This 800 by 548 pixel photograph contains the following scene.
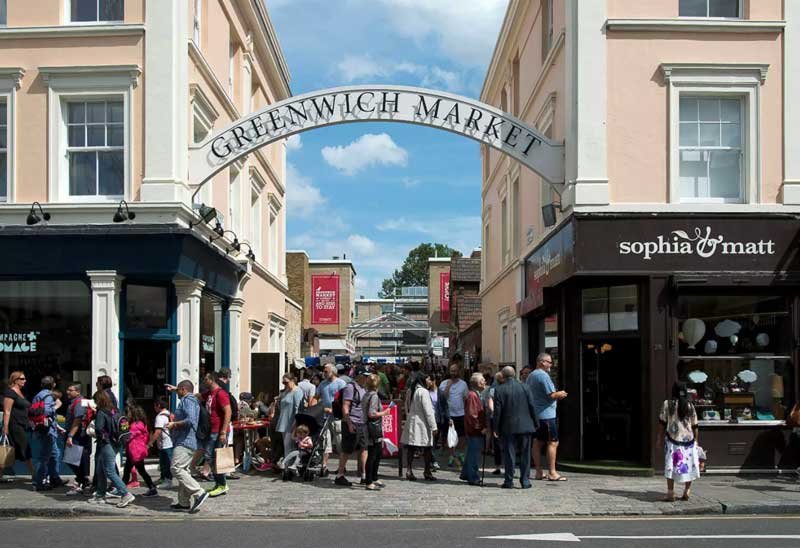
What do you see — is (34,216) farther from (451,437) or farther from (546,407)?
(546,407)

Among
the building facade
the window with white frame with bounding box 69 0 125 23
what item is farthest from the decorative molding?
the building facade

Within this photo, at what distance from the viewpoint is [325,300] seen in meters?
58.1

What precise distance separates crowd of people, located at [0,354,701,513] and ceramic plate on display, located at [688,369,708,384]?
2.35 metres

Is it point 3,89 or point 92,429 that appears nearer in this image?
point 92,429

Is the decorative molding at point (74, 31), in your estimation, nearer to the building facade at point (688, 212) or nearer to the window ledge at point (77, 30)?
the window ledge at point (77, 30)

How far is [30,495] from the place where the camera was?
45.6ft

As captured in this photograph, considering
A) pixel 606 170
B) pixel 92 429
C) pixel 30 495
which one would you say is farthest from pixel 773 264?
pixel 30 495

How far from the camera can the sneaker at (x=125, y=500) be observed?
12859 millimetres

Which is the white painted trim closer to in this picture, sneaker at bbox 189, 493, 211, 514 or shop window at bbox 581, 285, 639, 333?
shop window at bbox 581, 285, 639, 333

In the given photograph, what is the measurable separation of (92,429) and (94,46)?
6.70 metres

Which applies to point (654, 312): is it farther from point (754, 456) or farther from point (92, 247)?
point (92, 247)

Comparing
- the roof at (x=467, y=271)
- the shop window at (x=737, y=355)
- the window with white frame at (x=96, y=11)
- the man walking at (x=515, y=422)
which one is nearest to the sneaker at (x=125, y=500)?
the man walking at (x=515, y=422)

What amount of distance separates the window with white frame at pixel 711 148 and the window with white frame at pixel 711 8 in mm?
1452

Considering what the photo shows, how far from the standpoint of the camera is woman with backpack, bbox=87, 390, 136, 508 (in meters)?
13.0
